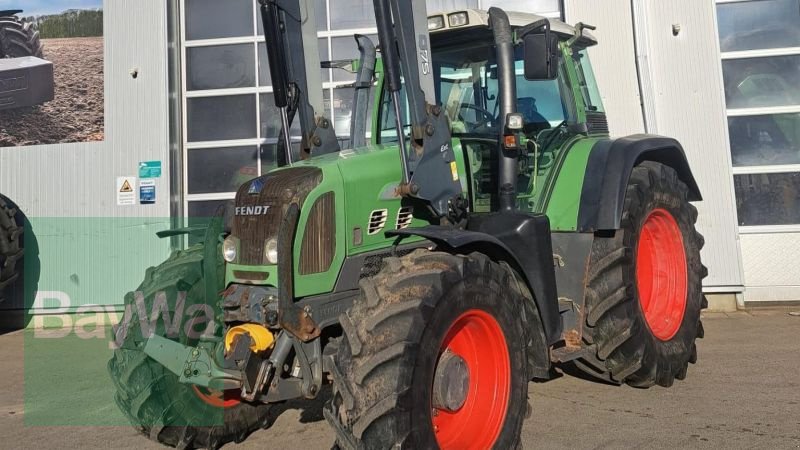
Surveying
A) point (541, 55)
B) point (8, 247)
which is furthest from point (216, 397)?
point (8, 247)

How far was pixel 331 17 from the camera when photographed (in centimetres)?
927

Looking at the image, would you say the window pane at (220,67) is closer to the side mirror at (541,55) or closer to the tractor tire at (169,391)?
the tractor tire at (169,391)

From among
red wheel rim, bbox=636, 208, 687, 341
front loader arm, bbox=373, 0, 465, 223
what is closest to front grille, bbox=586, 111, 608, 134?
red wheel rim, bbox=636, 208, 687, 341

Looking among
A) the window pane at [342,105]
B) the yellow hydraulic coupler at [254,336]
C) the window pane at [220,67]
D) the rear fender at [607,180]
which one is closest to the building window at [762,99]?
the rear fender at [607,180]

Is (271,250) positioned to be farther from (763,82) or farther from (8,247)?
(763,82)

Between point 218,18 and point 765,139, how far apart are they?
23.9 ft

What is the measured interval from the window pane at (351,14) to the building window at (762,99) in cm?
443

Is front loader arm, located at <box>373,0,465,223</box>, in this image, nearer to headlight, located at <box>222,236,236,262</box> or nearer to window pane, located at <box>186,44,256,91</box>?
headlight, located at <box>222,236,236,262</box>

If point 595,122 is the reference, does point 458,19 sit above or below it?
above

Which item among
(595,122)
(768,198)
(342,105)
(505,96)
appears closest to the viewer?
(505,96)

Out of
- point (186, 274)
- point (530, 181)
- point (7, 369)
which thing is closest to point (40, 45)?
point (7, 369)

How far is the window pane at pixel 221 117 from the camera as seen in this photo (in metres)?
9.37

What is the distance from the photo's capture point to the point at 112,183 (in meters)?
9.10

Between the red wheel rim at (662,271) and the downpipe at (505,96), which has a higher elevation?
the downpipe at (505,96)
